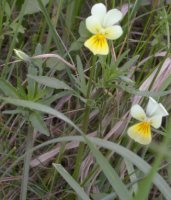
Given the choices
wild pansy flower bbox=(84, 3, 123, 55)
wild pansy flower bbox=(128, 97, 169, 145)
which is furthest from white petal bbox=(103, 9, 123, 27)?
wild pansy flower bbox=(128, 97, 169, 145)

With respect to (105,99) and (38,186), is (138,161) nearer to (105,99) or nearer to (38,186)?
(105,99)

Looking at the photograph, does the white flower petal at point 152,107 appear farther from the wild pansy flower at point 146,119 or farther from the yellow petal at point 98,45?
the yellow petal at point 98,45

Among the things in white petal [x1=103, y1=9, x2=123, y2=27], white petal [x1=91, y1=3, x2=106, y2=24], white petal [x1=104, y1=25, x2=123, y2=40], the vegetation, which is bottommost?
the vegetation

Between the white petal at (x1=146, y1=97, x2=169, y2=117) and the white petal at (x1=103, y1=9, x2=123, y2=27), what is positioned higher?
the white petal at (x1=103, y1=9, x2=123, y2=27)

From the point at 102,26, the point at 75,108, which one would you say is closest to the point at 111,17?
the point at 102,26

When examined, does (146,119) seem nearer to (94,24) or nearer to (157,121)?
(157,121)

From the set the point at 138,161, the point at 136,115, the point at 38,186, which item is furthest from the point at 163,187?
the point at 38,186

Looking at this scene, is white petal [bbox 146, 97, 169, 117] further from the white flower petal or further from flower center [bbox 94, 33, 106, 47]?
flower center [bbox 94, 33, 106, 47]

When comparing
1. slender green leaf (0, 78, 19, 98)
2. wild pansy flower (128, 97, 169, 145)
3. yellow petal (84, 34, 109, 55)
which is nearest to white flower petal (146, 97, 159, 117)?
wild pansy flower (128, 97, 169, 145)
